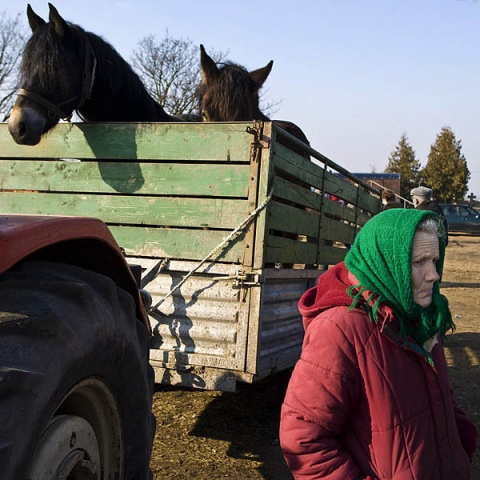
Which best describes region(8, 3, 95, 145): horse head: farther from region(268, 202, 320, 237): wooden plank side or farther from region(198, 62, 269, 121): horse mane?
region(268, 202, 320, 237): wooden plank side

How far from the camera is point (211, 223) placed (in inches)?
138

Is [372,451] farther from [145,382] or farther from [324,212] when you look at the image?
[324,212]

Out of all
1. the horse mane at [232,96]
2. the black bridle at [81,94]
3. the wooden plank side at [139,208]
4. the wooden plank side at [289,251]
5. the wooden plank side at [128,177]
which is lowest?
the wooden plank side at [289,251]

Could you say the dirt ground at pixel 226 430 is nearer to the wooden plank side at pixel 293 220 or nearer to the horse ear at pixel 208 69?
the wooden plank side at pixel 293 220

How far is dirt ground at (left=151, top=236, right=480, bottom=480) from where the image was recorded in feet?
11.5

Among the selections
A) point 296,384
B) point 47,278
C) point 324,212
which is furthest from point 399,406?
point 324,212

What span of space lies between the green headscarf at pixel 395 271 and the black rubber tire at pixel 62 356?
0.76m

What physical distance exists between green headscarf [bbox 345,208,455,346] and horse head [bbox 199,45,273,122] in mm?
3547

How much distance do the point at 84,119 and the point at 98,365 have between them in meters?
3.06

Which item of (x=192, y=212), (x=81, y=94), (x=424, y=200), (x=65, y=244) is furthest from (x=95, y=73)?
(x=424, y=200)

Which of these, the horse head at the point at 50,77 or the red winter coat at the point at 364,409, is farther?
the horse head at the point at 50,77

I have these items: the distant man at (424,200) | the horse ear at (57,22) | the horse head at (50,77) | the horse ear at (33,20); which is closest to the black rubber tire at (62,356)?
the horse head at (50,77)

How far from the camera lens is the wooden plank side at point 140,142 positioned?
344cm

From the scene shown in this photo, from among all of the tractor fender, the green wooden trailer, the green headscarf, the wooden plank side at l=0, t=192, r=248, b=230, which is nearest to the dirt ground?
the green wooden trailer
